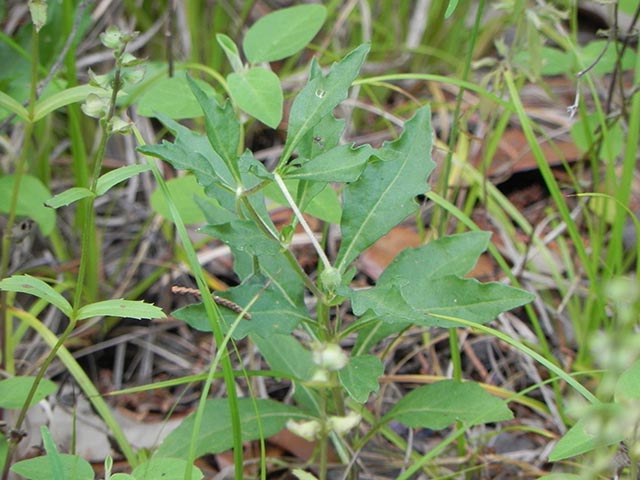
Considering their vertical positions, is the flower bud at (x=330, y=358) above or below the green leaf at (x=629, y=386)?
above

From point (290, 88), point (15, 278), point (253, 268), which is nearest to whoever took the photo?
point (15, 278)

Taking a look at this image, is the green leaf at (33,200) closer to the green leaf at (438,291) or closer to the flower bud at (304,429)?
the green leaf at (438,291)

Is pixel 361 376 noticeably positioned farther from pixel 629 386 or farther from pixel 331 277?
pixel 629 386

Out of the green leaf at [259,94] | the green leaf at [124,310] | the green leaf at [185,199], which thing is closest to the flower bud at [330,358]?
the green leaf at [124,310]

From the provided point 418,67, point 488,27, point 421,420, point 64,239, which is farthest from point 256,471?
point 488,27

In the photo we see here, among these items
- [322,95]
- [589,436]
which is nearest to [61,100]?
[322,95]

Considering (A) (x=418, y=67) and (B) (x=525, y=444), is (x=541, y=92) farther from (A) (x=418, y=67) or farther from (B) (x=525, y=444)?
(B) (x=525, y=444)
